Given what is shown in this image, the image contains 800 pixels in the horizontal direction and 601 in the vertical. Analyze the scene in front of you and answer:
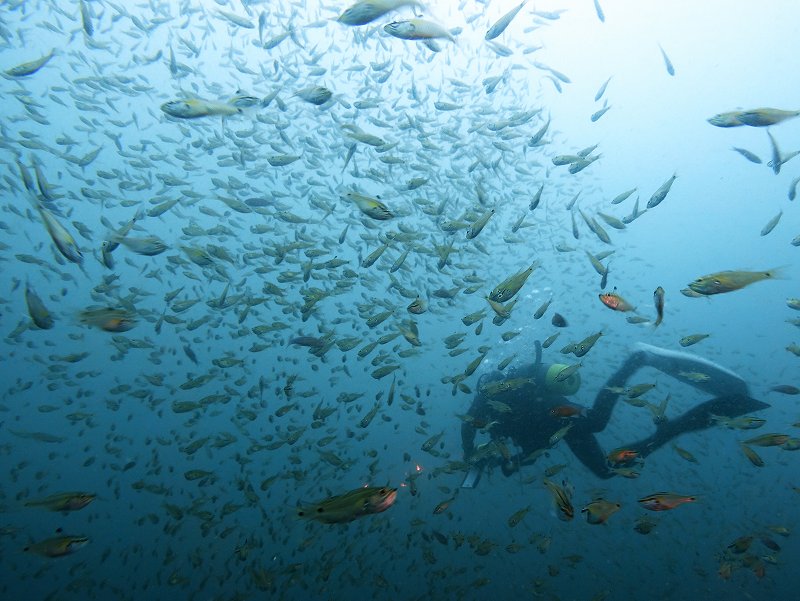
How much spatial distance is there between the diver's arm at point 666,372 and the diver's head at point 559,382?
2.19 ft

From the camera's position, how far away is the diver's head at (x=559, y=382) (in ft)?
27.8

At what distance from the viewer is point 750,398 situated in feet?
30.1

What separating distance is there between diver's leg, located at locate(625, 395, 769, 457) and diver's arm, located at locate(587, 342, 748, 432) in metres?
0.27

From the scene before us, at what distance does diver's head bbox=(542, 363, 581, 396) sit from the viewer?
847 centimetres

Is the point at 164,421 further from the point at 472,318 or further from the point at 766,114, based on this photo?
the point at 766,114

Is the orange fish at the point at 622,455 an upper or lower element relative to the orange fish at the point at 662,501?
lower

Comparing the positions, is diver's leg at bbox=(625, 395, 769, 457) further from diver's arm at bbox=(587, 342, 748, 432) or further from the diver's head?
the diver's head

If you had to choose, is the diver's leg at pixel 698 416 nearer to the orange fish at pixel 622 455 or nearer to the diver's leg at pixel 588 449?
the diver's leg at pixel 588 449

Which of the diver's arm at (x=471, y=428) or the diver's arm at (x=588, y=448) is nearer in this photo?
the diver's arm at (x=471, y=428)

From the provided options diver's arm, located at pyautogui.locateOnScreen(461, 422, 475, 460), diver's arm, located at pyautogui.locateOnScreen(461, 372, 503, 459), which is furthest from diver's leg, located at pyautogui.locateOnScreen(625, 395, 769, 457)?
diver's arm, located at pyautogui.locateOnScreen(461, 422, 475, 460)

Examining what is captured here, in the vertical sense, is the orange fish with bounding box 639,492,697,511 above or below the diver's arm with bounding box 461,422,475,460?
above

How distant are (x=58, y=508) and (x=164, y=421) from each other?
57076 mm

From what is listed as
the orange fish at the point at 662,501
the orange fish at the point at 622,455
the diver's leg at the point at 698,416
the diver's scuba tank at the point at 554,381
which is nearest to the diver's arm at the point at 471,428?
the diver's scuba tank at the point at 554,381

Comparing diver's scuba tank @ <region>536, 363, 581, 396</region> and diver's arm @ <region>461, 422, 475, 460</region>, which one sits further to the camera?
diver's arm @ <region>461, 422, 475, 460</region>
